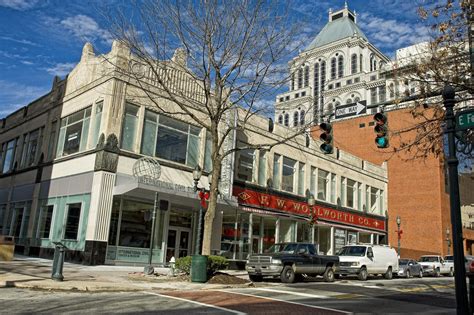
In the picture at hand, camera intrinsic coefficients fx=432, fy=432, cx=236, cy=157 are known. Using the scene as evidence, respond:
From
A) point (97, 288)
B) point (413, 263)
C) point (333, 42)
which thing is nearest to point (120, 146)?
point (97, 288)

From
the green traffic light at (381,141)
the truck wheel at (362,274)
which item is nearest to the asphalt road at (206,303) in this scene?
the green traffic light at (381,141)

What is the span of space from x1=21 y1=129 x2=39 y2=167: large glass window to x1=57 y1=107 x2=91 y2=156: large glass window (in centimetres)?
409

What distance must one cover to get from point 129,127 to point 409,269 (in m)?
21.0

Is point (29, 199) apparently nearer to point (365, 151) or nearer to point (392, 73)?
point (392, 73)

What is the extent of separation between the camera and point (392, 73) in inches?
573

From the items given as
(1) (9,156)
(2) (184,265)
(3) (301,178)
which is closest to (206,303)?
(2) (184,265)

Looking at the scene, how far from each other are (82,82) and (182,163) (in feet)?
24.2

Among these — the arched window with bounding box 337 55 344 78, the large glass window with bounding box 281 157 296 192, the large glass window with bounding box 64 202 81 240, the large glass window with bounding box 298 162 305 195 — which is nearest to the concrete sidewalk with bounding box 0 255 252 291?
the large glass window with bounding box 64 202 81 240

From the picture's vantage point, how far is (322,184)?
35.9 m

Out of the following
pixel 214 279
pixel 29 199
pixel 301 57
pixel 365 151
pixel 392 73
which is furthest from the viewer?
pixel 365 151

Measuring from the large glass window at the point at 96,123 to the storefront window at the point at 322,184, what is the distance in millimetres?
19480

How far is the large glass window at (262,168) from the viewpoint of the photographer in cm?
→ 2977

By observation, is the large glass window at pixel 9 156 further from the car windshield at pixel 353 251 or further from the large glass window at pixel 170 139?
the car windshield at pixel 353 251

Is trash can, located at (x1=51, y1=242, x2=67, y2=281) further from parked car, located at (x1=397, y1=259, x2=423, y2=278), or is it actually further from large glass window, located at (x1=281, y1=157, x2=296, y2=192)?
parked car, located at (x1=397, y1=259, x2=423, y2=278)
